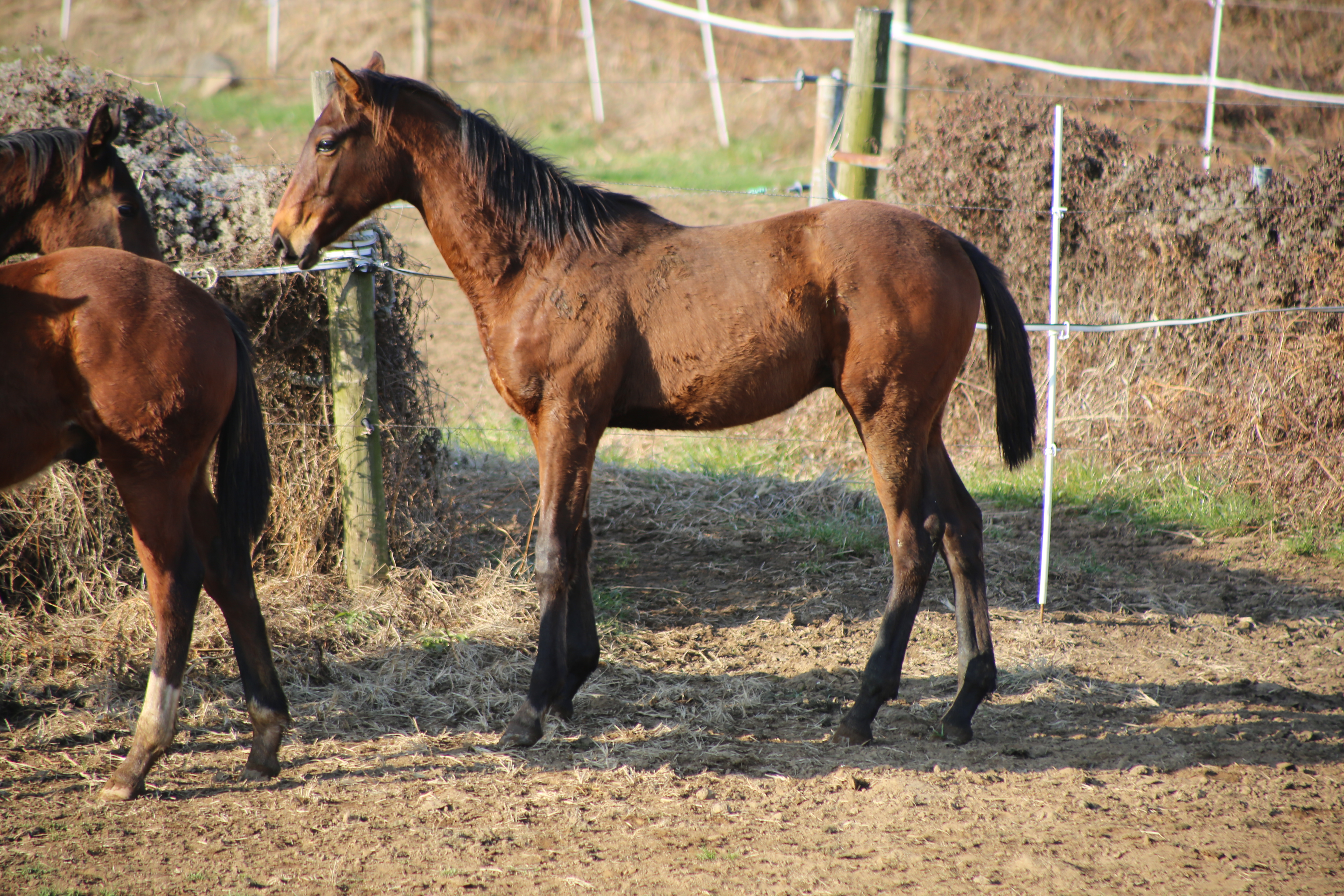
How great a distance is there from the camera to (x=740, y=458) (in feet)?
21.9

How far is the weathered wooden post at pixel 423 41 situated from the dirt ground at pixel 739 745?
12.0m

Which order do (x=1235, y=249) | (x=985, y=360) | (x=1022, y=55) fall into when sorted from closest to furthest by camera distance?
(x=1235, y=249) → (x=985, y=360) → (x=1022, y=55)

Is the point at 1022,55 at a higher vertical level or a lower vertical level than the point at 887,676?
higher

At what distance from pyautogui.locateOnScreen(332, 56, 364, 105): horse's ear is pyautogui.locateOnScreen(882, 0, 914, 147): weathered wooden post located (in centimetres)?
527

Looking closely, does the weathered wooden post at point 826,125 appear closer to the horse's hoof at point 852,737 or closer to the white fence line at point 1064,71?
the white fence line at point 1064,71

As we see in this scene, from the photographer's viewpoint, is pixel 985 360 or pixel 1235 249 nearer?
pixel 1235 249

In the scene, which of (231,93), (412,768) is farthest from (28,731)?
(231,93)

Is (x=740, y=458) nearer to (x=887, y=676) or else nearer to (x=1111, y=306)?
(x=1111, y=306)

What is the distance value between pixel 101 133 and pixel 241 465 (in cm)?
150

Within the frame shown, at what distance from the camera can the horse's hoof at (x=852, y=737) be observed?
3555 mm

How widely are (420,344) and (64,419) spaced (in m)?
5.72

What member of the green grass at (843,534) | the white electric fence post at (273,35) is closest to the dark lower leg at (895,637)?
the green grass at (843,534)

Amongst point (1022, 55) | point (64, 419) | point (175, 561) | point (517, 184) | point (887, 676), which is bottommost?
point (887, 676)

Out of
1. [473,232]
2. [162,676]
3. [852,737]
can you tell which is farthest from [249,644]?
[852,737]
